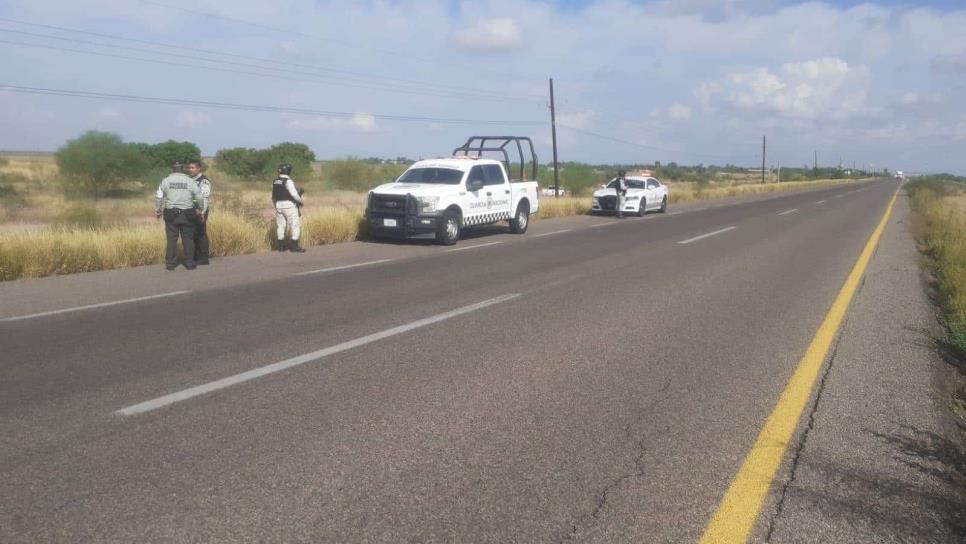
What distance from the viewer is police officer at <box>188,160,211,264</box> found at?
512 inches

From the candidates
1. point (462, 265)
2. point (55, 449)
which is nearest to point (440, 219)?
point (462, 265)

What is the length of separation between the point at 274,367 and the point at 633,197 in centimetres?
2591

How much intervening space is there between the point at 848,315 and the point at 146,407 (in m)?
7.31

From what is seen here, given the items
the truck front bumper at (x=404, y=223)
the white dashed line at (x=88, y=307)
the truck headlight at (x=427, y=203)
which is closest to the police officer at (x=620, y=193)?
the truck headlight at (x=427, y=203)

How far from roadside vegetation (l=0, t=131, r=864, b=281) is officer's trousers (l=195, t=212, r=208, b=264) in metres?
0.90

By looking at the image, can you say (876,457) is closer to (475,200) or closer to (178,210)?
(178,210)

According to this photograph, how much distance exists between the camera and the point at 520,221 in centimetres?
2078

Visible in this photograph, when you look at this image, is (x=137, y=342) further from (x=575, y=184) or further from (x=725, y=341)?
(x=575, y=184)

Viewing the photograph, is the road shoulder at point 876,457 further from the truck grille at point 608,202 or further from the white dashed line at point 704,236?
the truck grille at point 608,202

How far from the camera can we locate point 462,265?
13391mm

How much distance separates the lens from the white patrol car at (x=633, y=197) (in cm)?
3045

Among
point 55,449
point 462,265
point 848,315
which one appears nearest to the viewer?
point 55,449

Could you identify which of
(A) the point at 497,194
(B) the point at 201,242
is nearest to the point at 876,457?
(B) the point at 201,242

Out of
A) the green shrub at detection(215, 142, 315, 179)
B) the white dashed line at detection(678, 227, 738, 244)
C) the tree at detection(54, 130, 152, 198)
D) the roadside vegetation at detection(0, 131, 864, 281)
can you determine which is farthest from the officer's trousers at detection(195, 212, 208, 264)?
the green shrub at detection(215, 142, 315, 179)
